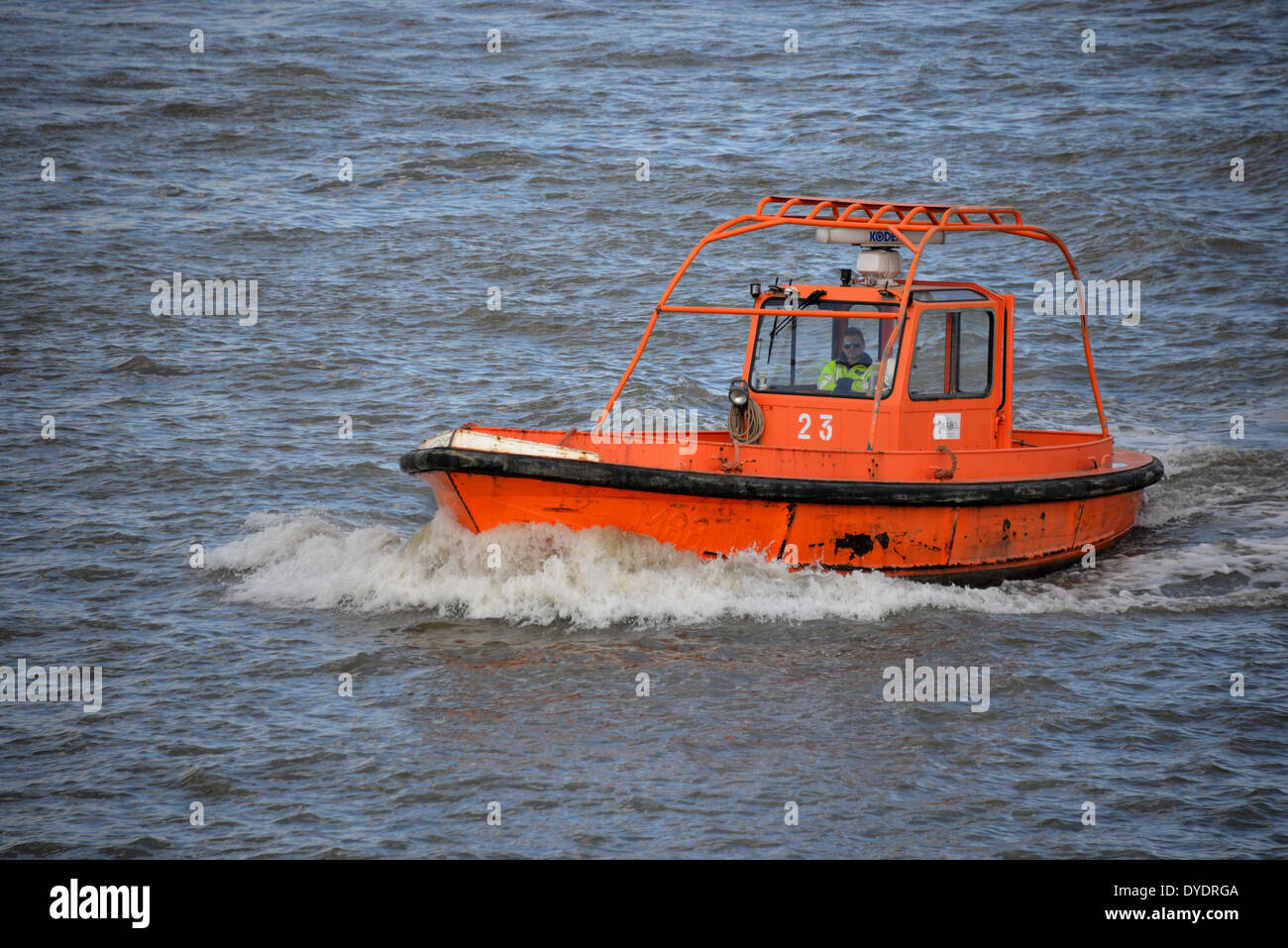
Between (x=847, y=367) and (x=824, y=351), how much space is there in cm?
20

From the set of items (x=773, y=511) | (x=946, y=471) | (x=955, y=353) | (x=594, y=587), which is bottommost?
(x=594, y=587)

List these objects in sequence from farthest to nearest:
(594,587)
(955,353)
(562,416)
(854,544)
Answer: (562,416) → (955,353) → (854,544) → (594,587)

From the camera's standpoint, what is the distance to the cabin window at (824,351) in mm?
9938

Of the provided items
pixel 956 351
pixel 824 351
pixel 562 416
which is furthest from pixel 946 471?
pixel 562 416

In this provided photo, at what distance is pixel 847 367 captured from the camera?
32.8 feet

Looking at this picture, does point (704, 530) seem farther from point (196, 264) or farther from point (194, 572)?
point (196, 264)

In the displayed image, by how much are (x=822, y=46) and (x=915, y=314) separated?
1919 cm

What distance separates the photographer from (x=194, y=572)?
33.2ft

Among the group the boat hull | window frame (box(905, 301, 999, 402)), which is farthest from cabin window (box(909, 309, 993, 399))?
the boat hull

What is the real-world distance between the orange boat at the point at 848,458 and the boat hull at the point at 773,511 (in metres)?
0.01

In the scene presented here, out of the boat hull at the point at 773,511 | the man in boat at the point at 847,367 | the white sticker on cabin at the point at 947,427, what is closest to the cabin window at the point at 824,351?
the man in boat at the point at 847,367

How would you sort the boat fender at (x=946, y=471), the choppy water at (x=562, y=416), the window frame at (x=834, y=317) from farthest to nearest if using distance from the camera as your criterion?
the window frame at (x=834, y=317)
the boat fender at (x=946, y=471)
the choppy water at (x=562, y=416)

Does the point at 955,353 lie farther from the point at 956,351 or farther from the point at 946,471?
the point at 946,471

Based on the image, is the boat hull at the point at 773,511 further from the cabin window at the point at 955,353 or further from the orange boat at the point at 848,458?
the cabin window at the point at 955,353
